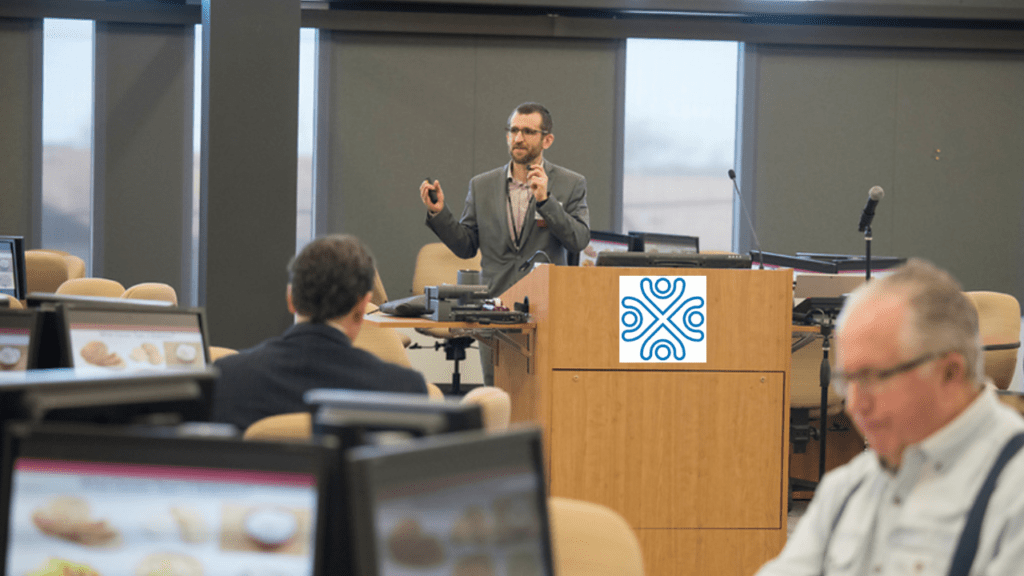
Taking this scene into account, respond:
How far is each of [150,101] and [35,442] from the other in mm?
6970

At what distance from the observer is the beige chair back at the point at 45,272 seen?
19.2ft

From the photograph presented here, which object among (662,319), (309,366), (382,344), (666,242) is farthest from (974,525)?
(666,242)

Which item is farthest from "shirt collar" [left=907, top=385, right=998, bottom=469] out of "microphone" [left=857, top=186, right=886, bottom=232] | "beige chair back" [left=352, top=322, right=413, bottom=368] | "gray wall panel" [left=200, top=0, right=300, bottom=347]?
"gray wall panel" [left=200, top=0, right=300, bottom=347]

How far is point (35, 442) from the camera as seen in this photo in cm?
85

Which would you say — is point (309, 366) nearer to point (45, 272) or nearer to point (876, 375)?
point (876, 375)

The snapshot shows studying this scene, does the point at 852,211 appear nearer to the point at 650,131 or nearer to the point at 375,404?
the point at 650,131

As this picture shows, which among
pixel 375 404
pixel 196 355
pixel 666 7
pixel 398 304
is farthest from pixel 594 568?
pixel 666 7

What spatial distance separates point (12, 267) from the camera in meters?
4.25

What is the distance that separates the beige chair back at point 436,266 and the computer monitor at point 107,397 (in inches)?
213

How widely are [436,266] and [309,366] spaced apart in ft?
15.3

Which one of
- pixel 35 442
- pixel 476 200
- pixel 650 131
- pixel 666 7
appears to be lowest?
pixel 35 442

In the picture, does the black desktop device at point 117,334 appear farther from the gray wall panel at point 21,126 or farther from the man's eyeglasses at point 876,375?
the gray wall panel at point 21,126

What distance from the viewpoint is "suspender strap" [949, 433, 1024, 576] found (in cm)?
120

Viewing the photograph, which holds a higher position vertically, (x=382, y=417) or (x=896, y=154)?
(x=896, y=154)
